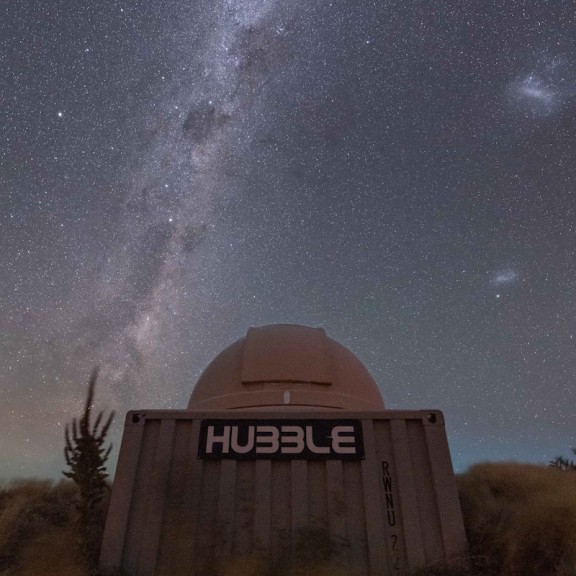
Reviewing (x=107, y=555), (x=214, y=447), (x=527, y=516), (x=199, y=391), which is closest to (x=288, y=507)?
(x=214, y=447)

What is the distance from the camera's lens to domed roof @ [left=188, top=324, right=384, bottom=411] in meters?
9.08

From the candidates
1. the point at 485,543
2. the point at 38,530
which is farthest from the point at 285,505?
the point at 38,530

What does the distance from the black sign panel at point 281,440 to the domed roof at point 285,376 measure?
56.3 inches

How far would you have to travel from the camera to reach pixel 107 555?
20.9 feet

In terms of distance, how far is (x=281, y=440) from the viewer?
23.4ft

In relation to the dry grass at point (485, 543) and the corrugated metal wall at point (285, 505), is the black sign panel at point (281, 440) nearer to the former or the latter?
the corrugated metal wall at point (285, 505)

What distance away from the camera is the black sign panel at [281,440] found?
23.1 ft

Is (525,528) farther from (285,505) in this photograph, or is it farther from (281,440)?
(281,440)

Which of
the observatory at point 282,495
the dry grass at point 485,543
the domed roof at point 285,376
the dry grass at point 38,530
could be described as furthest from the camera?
the domed roof at point 285,376

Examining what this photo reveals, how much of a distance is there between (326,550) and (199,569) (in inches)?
58.0

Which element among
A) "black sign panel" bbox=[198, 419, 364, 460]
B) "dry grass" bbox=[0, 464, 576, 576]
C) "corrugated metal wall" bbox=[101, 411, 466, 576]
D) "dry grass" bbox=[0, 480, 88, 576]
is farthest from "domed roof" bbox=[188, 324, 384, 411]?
"dry grass" bbox=[0, 480, 88, 576]

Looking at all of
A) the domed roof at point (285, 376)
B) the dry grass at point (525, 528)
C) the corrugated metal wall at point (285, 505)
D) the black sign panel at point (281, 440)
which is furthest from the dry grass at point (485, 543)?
the domed roof at point (285, 376)

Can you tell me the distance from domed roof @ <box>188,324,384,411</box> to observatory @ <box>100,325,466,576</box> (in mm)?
1628

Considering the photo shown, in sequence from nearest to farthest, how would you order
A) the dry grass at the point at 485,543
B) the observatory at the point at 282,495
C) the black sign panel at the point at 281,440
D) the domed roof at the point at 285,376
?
the dry grass at the point at 485,543
the observatory at the point at 282,495
the black sign panel at the point at 281,440
the domed roof at the point at 285,376
